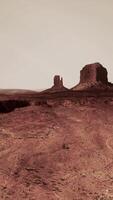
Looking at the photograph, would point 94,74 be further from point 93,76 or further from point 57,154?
point 57,154

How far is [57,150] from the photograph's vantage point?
40.7ft

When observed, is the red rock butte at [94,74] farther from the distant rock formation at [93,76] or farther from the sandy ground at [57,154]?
the sandy ground at [57,154]

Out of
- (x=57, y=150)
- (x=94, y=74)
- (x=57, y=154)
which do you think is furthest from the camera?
(x=94, y=74)

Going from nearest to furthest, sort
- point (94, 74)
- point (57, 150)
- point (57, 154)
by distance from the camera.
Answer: point (57, 154) → point (57, 150) → point (94, 74)

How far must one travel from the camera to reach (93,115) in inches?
593

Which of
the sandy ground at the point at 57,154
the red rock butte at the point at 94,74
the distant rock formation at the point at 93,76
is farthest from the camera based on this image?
the red rock butte at the point at 94,74

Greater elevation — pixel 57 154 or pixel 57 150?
pixel 57 150

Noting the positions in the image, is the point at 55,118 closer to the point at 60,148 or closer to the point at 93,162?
the point at 60,148

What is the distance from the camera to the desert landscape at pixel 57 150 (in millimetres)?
10591

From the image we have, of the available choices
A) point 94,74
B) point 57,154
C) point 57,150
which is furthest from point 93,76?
point 57,154

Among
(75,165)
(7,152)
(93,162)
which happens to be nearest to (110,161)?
(93,162)

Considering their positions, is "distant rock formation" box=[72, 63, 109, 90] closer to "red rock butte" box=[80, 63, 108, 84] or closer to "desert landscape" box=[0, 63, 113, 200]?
"red rock butte" box=[80, 63, 108, 84]

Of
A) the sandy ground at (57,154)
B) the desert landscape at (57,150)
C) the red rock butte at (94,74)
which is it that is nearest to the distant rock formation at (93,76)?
the red rock butte at (94,74)

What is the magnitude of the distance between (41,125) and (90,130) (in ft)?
7.53
